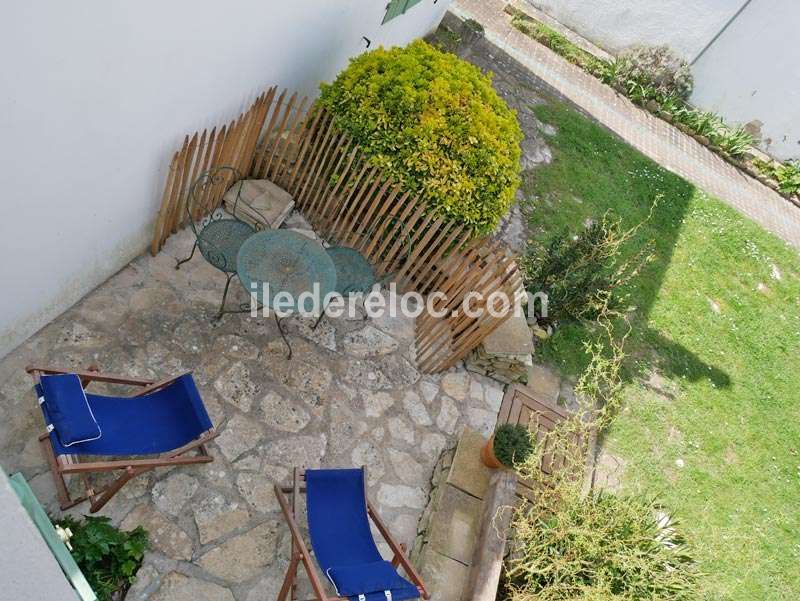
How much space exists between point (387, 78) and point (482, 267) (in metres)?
2.00

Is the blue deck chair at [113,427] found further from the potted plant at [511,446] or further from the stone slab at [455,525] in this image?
the potted plant at [511,446]

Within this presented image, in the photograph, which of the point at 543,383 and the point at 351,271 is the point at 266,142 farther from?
the point at 543,383

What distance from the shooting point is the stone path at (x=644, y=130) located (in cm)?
1109

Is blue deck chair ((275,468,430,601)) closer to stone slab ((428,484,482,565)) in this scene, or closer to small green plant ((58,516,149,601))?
stone slab ((428,484,482,565))

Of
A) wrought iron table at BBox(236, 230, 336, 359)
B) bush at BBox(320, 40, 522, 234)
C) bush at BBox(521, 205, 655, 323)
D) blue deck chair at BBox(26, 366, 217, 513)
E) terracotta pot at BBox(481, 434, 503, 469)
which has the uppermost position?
bush at BBox(320, 40, 522, 234)

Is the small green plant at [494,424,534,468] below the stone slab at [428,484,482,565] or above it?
above

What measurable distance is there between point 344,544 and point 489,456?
57.9 inches

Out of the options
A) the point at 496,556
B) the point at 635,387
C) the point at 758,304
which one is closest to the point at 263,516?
the point at 496,556

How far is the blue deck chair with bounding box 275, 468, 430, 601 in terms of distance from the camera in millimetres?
3686

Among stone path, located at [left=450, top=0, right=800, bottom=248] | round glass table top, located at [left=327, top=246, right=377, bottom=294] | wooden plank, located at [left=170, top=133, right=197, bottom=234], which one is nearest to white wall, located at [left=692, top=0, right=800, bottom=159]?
stone path, located at [left=450, top=0, right=800, bottom=248]

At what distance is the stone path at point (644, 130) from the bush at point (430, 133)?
6.30 m

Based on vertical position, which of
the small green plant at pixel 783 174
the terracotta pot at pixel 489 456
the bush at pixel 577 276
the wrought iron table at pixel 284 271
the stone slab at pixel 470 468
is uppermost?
the small green plant at pixel 783 174

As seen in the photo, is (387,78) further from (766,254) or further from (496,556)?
(766,254)

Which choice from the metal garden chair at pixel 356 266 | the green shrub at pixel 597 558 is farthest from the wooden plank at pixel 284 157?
the green shrub at pixel 597 558
